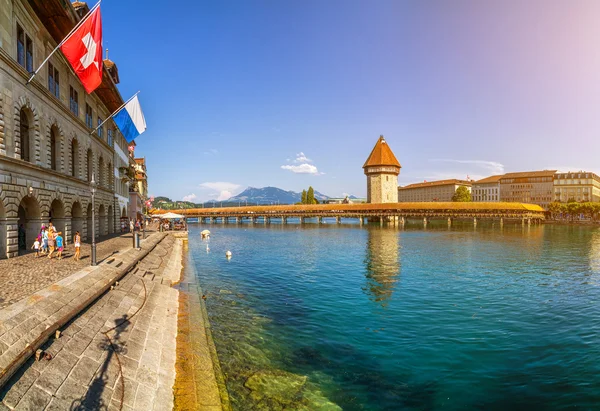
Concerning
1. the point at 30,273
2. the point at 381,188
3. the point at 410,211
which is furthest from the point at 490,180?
the point at 30,273

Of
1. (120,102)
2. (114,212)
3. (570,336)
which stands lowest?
(570,336)

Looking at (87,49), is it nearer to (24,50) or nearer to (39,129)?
(24,50)

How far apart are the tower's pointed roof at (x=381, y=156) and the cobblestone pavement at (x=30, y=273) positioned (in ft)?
334

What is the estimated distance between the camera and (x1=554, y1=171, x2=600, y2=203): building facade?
447ft

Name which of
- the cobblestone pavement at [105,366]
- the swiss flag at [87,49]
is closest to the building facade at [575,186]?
the swiss flag at [87,49]

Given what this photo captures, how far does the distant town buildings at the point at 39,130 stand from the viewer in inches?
633

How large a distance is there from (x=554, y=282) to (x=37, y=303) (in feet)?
84.9

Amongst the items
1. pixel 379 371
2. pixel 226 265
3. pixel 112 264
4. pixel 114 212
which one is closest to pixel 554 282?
pixel 379 371

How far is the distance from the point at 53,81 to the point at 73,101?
4724 mm

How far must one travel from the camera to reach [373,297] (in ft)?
59.5

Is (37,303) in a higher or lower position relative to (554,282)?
higher

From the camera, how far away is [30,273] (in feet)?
42.5

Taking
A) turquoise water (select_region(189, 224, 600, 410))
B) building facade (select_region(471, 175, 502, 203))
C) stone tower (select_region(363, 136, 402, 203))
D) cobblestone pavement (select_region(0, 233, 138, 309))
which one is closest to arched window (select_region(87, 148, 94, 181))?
cobblestone pavement (select_region(0, 233, 138, 309))

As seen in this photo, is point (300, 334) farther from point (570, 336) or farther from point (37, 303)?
point (570, 336)
